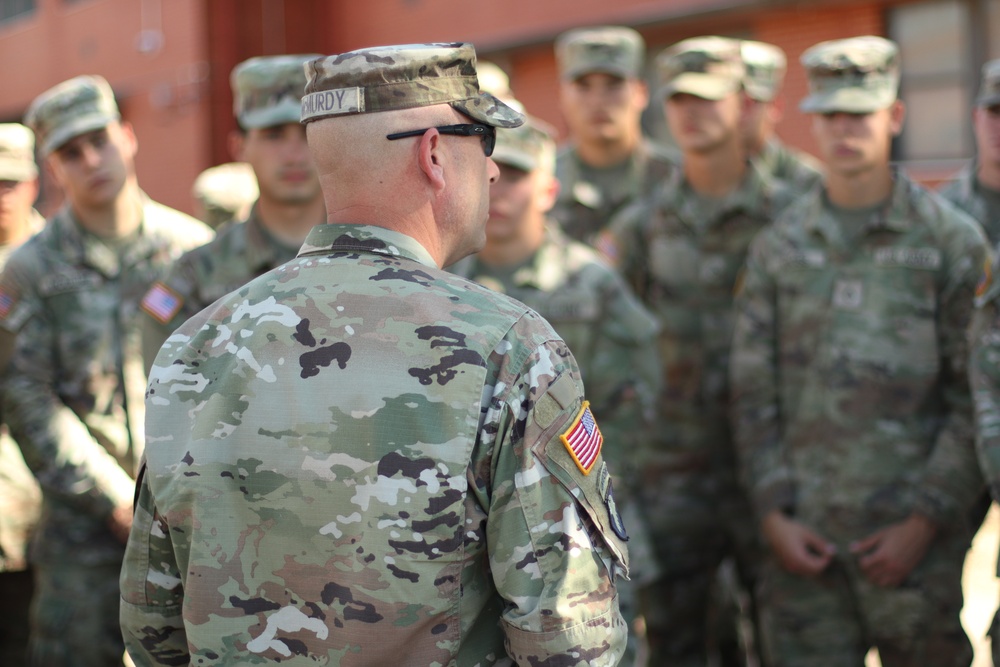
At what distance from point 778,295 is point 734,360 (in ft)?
0.94

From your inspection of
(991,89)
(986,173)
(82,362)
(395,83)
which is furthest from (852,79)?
(82,362)

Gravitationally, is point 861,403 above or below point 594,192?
below

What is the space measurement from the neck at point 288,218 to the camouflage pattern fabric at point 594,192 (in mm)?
2039

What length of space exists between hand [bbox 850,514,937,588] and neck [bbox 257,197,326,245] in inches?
84.3

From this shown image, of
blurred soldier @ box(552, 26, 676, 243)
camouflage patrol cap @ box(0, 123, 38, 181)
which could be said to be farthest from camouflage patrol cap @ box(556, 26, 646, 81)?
camouflage patrol cap @ box(0, 123, 38, 181)

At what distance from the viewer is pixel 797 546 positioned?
3.84 metres

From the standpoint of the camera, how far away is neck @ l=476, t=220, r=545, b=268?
421 cm

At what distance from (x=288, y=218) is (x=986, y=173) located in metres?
2.75

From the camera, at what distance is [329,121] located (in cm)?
190

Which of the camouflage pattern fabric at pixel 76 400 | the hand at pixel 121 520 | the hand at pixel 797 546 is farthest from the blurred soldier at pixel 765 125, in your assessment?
the hand at pixel 121 520

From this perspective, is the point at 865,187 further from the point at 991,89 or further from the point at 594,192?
the point at 594,192

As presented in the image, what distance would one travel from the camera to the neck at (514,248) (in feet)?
13.8

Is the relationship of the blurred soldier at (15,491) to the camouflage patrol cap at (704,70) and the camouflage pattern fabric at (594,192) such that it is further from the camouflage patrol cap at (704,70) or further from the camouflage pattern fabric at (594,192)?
the camouflage patrol cap at (704,70)

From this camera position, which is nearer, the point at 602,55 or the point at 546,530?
the point at 546,530
